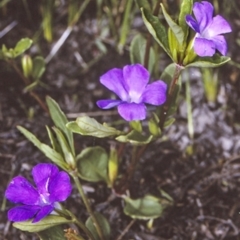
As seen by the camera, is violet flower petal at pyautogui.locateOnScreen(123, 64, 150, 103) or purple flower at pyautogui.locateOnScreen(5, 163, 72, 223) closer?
purple flower at pyautogui.locateOnScreen(5, 163, 72, 223)

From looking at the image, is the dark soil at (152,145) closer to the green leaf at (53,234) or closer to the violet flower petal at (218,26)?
the green leaf at (53,234)

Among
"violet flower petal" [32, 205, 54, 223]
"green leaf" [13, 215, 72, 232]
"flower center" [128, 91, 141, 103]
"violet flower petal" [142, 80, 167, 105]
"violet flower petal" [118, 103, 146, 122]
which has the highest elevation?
"violet flower petal" [118, 103, 146, 122]

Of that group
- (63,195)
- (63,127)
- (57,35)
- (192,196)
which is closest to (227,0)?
(57,35)

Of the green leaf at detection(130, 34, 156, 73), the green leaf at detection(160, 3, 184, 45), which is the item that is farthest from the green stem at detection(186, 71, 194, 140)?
the green leaf at detection(160, 3, 184, 45)

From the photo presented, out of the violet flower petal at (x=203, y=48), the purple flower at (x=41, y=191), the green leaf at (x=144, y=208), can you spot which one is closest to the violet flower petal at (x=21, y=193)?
the purple flower at (x=41, y=191)

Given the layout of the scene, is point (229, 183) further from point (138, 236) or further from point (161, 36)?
point (161, 36)

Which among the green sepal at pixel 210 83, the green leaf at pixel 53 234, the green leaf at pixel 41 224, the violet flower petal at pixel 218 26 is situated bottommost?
the green sepal at pixel 210 83

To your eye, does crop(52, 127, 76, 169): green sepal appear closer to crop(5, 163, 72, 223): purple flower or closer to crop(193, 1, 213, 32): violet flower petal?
crop(5, 163, 72, 223): purple flower
